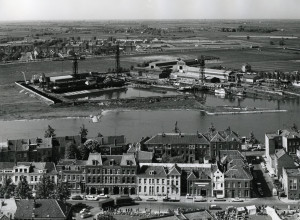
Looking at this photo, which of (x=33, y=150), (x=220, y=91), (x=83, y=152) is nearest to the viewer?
(x=83, y=152)

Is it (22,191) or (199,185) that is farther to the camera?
(199,185)

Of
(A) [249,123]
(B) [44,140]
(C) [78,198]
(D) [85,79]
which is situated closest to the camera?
(C) [78,198]

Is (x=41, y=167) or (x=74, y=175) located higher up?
(x=41, y=167)

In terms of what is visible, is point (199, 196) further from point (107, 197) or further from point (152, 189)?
point (107, 197)

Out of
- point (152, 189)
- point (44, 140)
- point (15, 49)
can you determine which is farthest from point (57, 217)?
point (15, 49)

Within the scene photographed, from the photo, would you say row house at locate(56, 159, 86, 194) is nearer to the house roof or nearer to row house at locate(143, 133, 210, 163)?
the house roof

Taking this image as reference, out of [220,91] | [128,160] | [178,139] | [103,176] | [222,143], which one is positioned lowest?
[103,176]

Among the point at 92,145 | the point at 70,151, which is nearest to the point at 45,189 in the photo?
the point at 70,151

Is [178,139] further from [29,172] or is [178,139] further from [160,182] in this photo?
[29,172]
